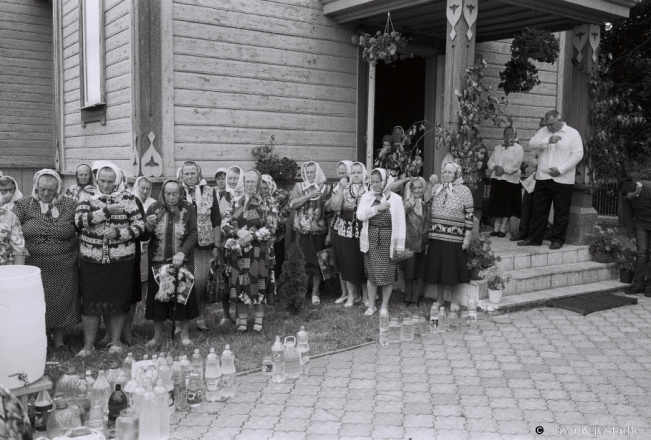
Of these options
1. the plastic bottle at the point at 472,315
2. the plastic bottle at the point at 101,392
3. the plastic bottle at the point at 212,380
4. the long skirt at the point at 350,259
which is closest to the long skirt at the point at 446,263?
the plastic bottle at the point at 472,315

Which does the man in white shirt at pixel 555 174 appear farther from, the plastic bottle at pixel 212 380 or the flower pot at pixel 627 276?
the plastic bottle at pixel 212 380

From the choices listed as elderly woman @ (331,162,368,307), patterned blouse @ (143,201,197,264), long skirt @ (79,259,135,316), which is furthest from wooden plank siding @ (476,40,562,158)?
long skirt @ (79,259,135,316)

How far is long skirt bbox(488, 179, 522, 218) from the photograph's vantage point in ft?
31.6

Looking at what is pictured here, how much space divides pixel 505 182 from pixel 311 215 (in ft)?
11.6

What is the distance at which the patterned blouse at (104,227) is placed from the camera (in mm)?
5445

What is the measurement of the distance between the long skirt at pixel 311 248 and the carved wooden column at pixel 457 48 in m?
2.07

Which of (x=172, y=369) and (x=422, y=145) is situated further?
(x=422, y=145)

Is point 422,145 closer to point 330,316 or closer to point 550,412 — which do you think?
point 330,316

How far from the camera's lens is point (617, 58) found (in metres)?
14.8

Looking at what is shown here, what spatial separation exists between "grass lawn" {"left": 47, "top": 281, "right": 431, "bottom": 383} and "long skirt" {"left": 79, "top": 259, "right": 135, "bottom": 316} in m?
0.40

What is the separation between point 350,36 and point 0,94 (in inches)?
276

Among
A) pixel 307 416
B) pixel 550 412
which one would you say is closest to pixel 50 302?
pixel 307 416

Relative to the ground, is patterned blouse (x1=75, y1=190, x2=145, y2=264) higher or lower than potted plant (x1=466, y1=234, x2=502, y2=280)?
higher

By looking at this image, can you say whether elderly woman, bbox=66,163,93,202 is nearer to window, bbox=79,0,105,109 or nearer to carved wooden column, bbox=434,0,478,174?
window, bbox=79,0,105,109
